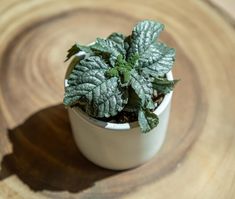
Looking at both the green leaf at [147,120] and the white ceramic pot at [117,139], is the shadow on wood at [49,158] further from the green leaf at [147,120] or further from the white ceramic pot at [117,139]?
the green leaf at [147,120]

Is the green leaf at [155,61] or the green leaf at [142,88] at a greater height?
the green leaf at [155,61]

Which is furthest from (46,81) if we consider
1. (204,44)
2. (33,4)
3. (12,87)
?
(204,44)

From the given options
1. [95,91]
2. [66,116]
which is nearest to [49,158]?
[66,116]

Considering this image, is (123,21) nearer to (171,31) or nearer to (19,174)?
(171,31)

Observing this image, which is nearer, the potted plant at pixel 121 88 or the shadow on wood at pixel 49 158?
the potted plant at pixel 121 88

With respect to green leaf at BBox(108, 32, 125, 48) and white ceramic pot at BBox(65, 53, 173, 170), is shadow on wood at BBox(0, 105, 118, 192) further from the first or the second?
green leaf at BBox(108, 32, 125, 48)

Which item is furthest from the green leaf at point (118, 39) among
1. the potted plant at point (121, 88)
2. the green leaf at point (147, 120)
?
the green leaf at point (147, 120)

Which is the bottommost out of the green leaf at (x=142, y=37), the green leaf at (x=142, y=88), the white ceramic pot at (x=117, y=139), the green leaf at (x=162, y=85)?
Result: the white ceramic pot at (x=117, y=139)

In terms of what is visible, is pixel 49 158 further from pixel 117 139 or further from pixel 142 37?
pixel 142 37
